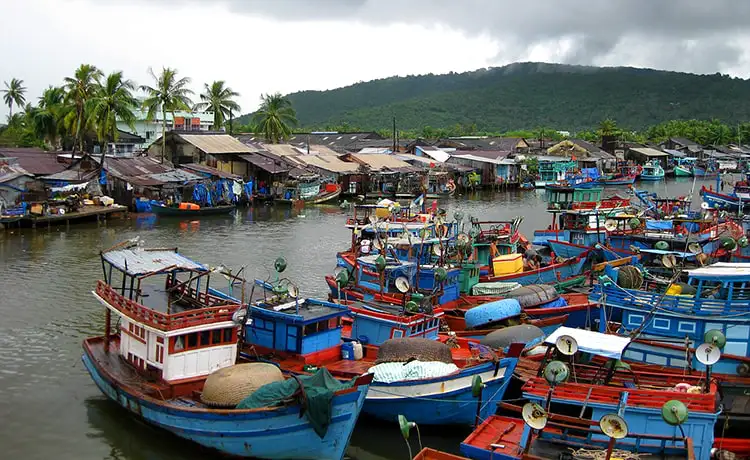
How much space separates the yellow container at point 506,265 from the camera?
28.0 meters

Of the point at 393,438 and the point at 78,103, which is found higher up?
the point at 78,103

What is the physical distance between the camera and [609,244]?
31.8m

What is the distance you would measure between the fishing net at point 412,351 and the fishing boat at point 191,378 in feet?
8.94

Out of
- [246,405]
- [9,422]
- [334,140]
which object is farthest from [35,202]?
[334,140]

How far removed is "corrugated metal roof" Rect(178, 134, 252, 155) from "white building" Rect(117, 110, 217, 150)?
893 cm

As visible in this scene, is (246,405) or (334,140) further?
(334,140)

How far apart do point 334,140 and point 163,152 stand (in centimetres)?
3716

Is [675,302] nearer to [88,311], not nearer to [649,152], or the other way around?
[88,311]

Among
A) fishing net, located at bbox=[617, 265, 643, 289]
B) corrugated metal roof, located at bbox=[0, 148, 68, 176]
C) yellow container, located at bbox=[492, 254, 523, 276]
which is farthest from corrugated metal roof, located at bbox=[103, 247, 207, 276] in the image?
corrugated metal roof, located at bbox=[0, 148, 68, 176]

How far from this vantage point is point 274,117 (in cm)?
7931

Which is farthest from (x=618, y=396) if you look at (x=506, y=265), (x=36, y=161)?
(x=36, y=161)

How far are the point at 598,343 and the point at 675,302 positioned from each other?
4159 millimetres

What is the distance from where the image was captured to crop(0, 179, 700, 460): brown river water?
16516 mm

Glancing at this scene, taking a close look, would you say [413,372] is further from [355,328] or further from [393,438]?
[355,328]
